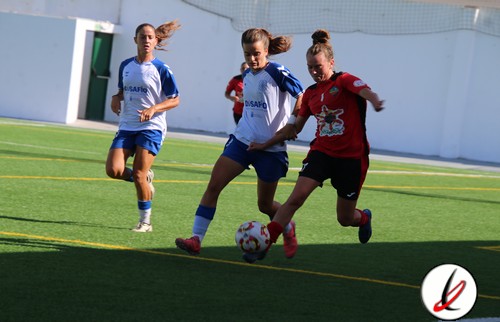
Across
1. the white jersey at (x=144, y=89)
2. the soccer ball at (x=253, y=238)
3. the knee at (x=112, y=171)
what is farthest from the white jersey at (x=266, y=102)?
the knee at (x=112, y=171)

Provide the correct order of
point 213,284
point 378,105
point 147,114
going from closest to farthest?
1. point 213,284
2. point 378,105
3. point 147,114

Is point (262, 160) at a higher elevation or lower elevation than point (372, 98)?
lower

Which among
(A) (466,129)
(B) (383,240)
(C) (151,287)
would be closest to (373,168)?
(A) (466,129)

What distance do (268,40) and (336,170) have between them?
4.06 ft

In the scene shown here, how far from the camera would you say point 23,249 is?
8.21 metres

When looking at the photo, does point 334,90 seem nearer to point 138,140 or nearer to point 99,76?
point 138,140

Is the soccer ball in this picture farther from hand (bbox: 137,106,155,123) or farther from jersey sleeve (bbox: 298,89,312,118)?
hand (bbox: 137,106,155,123)

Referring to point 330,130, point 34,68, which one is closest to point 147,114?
point 330,130

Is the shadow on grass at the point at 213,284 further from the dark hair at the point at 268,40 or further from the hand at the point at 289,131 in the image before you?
the dark hair at the point at 268,40

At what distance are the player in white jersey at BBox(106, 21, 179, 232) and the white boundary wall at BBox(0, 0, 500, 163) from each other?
21.3m

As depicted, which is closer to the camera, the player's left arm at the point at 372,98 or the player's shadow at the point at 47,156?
the player's left arm at the point at 372,98

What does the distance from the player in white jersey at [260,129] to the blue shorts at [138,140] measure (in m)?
1.21

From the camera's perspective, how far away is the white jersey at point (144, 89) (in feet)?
32.8

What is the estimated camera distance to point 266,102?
8.86 meters
